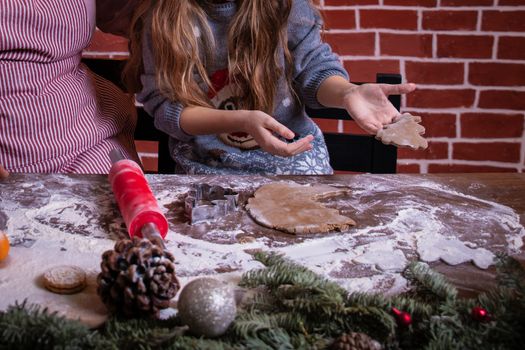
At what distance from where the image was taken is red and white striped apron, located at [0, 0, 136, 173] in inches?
52.5

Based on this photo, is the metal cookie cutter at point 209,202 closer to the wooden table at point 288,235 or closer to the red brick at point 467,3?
the wooden table at point 288,235

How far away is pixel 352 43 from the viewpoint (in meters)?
2.30

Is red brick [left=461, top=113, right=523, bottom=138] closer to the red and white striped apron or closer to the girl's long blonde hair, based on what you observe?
the girl's long blonde hair

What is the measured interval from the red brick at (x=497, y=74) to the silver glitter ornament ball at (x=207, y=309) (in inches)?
73.8

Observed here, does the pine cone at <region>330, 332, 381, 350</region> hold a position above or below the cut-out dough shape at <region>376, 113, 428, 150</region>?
below

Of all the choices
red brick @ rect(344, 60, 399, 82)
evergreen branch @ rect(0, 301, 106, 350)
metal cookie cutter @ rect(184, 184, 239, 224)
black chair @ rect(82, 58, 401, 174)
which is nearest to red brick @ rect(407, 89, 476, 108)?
red brick @ rect(344, 60, 399, 82)

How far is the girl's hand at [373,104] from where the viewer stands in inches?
48.3

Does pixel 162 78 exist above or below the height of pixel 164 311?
above

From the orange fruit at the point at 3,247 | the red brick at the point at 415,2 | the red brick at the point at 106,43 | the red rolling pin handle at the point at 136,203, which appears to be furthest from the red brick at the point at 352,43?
the orange fruit at the point at 3,247

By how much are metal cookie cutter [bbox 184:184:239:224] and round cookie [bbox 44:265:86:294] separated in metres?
0.23

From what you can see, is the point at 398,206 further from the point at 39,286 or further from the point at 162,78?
the point at 162,78

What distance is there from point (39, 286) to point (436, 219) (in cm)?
57

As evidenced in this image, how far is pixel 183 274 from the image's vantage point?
819 mm

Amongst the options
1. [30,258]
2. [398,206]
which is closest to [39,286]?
[30,258]
